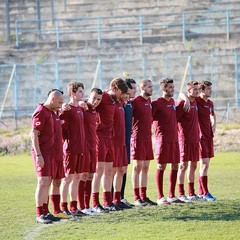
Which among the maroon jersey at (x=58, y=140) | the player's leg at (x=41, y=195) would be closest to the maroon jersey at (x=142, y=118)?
the maroon jersey at (x=58, y=140)

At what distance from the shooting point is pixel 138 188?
58.9ft

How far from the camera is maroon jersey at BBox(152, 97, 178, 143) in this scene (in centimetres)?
1828

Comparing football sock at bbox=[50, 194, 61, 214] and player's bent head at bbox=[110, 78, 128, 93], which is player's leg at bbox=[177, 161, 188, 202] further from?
football sock at bbox=[50, 194, 61, 214]

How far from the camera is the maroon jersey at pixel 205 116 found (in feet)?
62.9

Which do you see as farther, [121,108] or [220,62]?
[220,62]

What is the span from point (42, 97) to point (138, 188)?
22.5m

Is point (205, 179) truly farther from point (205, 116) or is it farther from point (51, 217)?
point (51, 217)

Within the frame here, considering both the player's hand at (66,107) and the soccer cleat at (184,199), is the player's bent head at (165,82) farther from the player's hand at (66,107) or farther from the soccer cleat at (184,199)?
the player's hand at (66,107)

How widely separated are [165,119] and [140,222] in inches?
144

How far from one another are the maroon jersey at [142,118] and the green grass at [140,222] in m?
1.45

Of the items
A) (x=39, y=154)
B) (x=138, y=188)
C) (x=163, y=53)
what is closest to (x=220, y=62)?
(x=163, y=53)

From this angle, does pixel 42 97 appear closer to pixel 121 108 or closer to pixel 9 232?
pixel 121 108

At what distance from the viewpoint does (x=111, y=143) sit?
56.3 feet

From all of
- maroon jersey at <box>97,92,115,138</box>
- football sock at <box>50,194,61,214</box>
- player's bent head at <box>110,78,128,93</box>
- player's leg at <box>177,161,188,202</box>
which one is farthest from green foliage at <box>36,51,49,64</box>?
football sock at <box>50,194,61,214</box>
